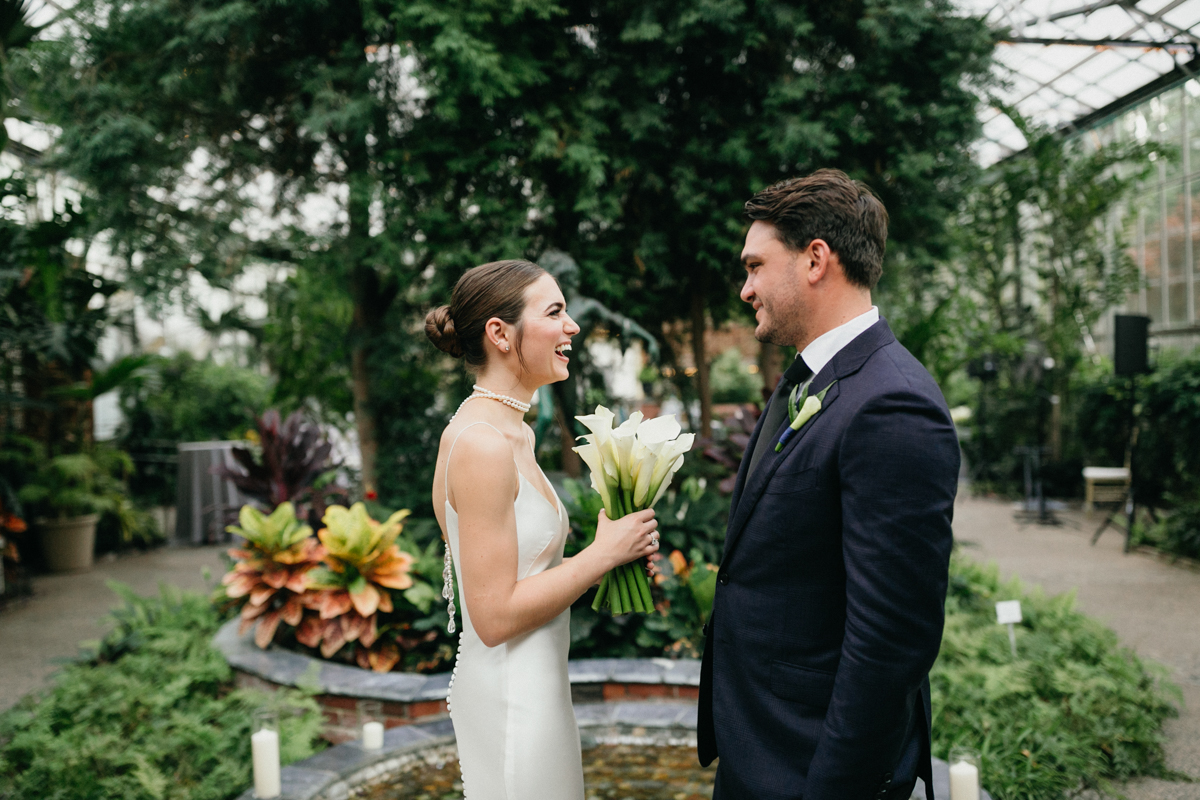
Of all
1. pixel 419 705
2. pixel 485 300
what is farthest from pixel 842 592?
pixel 419 705

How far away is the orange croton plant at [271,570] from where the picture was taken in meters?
4.12

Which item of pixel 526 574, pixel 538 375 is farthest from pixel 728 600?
pixel 538 375

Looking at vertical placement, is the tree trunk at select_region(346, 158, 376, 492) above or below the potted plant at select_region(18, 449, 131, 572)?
above

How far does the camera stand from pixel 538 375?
1795 mm

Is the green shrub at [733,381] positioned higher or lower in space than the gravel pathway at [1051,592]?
higher

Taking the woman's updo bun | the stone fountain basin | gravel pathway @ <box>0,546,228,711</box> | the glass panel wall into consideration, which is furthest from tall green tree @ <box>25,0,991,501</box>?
the glass panel wall

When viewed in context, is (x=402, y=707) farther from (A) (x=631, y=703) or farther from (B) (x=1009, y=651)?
(B) (x=1009, y=651)

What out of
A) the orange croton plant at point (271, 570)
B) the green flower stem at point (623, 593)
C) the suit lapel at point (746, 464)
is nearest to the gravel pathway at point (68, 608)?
the orange croton plant at point (271, 570)

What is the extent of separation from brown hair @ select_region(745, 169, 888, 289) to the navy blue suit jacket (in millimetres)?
147

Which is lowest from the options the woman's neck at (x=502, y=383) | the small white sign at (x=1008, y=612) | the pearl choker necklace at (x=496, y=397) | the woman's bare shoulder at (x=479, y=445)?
the small white sign at (x=1008, y=612)

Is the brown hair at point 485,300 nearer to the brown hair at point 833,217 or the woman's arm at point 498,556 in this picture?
the woman's arm at point 498,556

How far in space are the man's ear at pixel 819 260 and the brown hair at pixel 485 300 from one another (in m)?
0.59

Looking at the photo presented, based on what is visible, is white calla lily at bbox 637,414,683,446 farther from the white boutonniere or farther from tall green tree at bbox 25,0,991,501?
tall green tree at bbox 25,0,991,501

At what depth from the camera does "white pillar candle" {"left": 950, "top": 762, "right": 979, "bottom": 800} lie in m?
2.40
